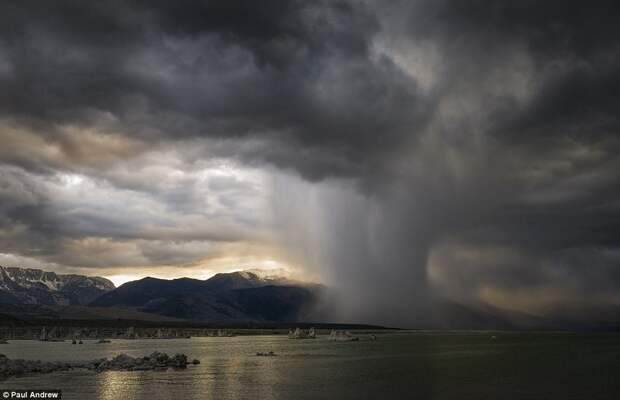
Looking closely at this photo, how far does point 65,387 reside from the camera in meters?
66.5

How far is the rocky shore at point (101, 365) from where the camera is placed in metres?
80.3

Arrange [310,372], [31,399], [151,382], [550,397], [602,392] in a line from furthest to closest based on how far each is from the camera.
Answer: [310,372]
[151,382]
[602,392]
[550,397]
[31,399]

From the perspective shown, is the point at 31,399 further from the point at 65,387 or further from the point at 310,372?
the point at 310,372

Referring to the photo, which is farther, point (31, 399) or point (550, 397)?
point (550, 397)

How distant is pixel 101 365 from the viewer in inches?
3674

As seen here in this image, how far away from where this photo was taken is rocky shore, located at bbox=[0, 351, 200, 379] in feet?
264

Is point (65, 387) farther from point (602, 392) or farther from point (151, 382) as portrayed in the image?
point (602, 392)

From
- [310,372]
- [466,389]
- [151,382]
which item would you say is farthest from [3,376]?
[466,389]

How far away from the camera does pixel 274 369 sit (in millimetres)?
95438

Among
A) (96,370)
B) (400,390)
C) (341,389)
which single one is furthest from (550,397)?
(96,370)

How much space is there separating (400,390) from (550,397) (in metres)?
16.6

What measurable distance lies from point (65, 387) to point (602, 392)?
6411cm

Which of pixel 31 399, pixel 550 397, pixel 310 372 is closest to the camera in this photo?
pixel 31 399

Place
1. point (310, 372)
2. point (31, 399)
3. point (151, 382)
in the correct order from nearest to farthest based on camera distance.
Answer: point (31, 399)
point (151, 382)
point (310, 372)
